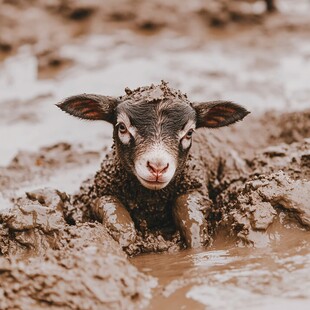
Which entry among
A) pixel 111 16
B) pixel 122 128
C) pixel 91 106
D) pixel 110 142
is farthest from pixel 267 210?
pixel 111 16

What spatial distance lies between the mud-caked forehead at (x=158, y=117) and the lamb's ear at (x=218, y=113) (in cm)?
45

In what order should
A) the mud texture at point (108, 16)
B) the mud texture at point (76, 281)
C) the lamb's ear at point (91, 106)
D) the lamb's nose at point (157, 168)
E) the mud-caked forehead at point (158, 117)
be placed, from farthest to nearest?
the mud texture at point (108, 16), the lamb's ear at point (91, 106), the mud-caked forehead at point (158, 117), the lamb's nose at point (157, 168), the mud texture at point (76, 281)

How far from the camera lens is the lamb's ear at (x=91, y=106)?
710 centimetres

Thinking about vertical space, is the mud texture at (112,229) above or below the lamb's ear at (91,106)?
below

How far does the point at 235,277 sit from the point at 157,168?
1.40m

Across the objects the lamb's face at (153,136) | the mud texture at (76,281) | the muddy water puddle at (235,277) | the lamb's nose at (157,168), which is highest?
the lamb's face at (153,136)

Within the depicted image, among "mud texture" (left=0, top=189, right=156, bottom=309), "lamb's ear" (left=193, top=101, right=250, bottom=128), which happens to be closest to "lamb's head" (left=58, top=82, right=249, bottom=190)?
"lamb's ear" (left=193, top=101, right=250, bottom=128)

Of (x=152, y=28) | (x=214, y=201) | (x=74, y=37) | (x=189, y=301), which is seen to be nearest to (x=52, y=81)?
(x=74, y=37)

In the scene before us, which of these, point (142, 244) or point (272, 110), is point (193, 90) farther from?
point (142, 244)

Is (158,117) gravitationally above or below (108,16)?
below

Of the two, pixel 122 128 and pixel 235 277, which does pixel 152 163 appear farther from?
pixel 235 277

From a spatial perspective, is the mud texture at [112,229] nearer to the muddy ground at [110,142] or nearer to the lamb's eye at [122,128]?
the muddy ground at [110,142]

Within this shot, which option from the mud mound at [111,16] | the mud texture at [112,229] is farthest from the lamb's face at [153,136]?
the mud mound at [111,16]

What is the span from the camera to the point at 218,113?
288 inches
